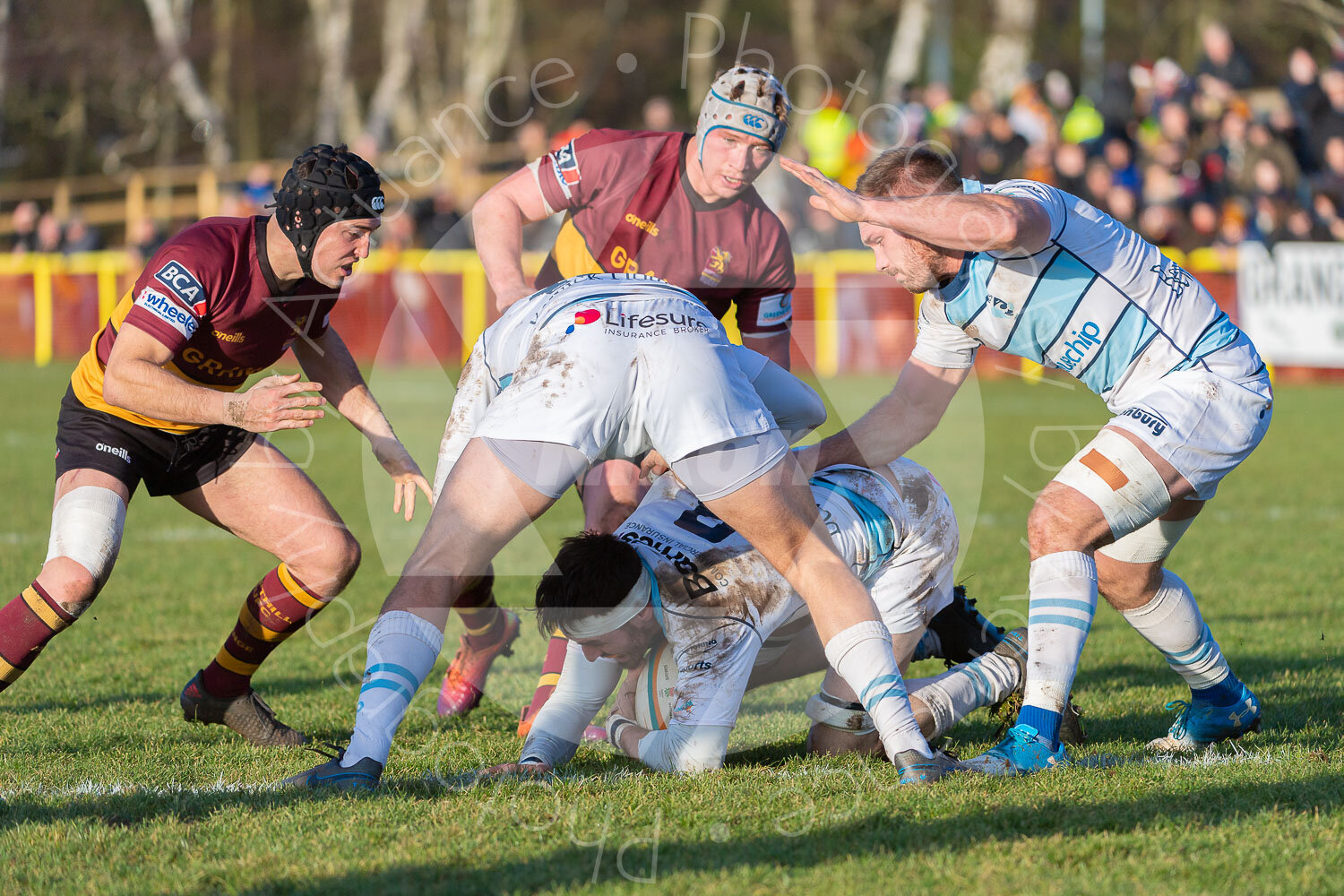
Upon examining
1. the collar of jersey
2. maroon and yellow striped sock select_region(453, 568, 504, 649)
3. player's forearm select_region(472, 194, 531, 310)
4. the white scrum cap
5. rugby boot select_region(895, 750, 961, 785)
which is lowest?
maroon and yellow striped sock select_region(453, 568, 504, 649)

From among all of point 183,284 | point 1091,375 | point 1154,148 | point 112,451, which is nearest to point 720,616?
point 1091,375

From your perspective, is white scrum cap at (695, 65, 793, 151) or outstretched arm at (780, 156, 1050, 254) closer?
outstretched arm at (780, 156, 1050, 254)

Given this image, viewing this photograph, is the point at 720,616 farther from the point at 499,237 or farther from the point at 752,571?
the point at 499,237

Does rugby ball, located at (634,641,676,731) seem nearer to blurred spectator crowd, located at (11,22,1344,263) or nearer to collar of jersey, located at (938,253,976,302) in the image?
collar of jersey, located at (938,253,976,302)

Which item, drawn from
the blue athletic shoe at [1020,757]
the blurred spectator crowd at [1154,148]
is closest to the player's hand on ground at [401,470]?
the blue athletic shoe at [1020,757]

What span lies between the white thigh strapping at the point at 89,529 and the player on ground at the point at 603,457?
1049 millimetres

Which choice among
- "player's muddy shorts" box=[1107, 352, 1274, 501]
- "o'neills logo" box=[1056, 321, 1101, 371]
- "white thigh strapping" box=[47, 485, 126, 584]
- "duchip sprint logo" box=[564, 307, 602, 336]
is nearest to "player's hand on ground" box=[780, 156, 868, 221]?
"duchip sprint logo" box=[564, 307, 602, 336]

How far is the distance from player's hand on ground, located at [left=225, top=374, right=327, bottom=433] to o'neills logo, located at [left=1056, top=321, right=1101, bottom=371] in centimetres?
219

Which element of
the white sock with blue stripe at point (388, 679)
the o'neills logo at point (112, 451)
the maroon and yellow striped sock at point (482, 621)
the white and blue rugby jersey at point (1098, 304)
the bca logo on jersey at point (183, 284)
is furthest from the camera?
the maroon and yellow striped sock at point (482, 621)

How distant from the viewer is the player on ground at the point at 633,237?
16.8 feet

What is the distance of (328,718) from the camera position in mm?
4996

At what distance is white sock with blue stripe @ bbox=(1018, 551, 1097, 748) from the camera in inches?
155

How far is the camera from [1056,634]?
12.9ft

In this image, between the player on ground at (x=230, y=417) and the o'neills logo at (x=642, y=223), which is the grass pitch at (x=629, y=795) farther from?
the o'neills logo at (x=642, y=223)
